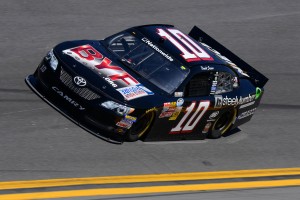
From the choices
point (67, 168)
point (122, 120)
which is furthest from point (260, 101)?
point (67, 168)

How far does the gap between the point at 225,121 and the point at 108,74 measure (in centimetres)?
219

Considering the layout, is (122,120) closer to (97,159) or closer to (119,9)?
(97,159)

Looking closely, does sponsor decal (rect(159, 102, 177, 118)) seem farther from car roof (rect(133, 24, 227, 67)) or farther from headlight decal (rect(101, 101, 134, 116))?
car roof (rect(133, 24, 227, 67))

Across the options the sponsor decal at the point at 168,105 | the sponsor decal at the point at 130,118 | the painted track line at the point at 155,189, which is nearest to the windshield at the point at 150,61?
the sponsor decal at the point at 168,105

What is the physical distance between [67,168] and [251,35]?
7.44 meters

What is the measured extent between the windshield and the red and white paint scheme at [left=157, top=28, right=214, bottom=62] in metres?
0.26

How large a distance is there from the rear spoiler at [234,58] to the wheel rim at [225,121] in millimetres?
800

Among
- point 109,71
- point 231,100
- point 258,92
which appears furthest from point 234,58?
point 109,71

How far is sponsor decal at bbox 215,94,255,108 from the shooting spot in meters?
12.4

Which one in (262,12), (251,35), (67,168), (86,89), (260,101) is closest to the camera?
(67,168)

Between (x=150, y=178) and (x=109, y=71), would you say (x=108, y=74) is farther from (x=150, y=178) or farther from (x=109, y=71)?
(x=150, y=178)

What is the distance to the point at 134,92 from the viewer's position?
1164 centimetres

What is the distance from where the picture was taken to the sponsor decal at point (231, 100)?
1238cm

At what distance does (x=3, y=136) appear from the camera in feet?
37.8
